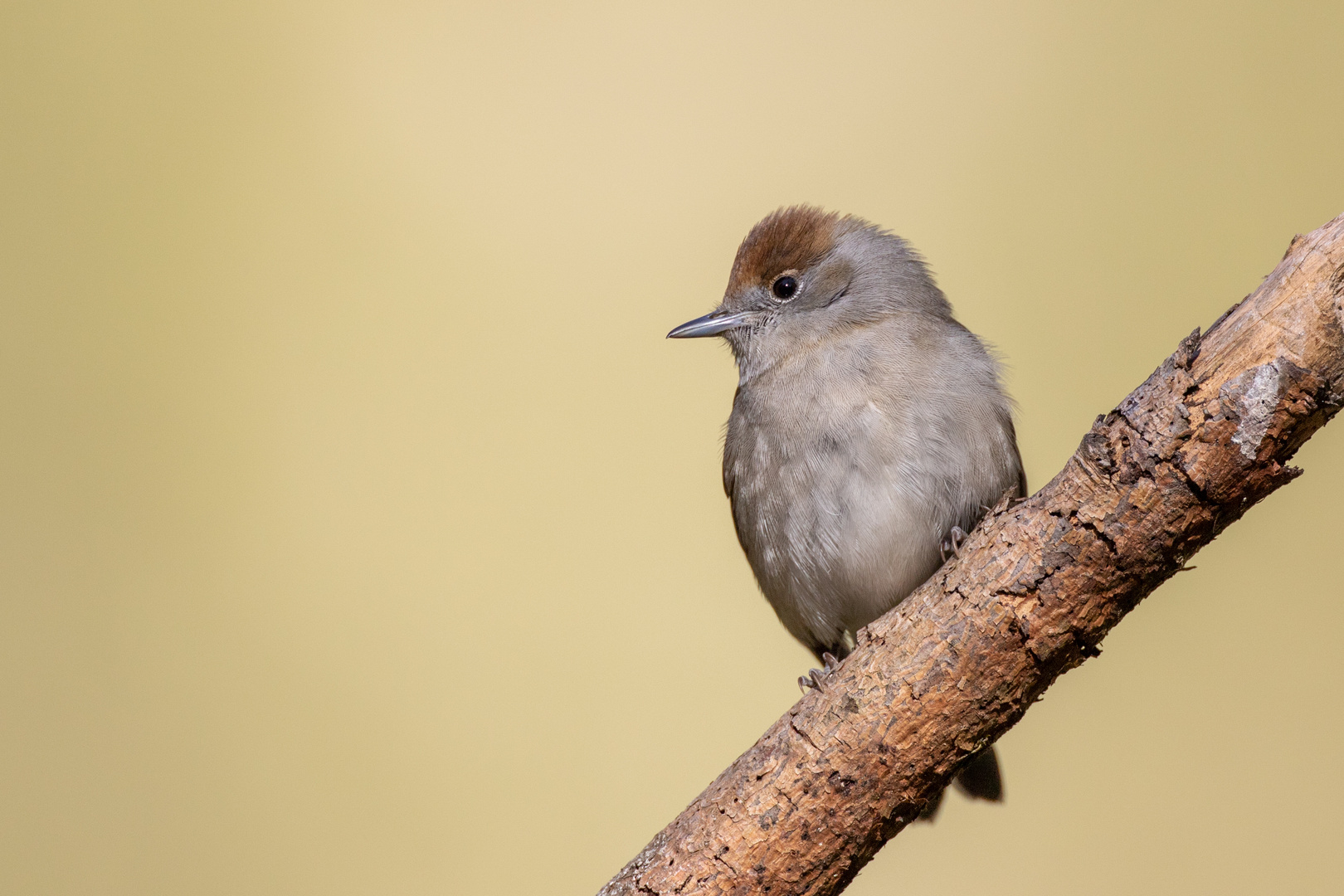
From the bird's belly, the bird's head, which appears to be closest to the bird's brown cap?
the bird's head

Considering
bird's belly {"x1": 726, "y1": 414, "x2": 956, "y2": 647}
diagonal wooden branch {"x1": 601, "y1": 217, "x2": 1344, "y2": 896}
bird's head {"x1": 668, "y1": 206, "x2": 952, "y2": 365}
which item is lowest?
diagonal wooden branch {"x1": 601, "y1": 217, "x2": 1344, "y2": 896}

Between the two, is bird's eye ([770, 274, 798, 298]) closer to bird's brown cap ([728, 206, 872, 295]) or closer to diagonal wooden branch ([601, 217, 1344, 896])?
bird's brown cap ([728, 206, 872, 295])

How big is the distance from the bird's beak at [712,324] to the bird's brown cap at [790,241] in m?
0.10

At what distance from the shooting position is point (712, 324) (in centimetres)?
327

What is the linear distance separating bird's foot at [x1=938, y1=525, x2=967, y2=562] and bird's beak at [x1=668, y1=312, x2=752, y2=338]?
925mm

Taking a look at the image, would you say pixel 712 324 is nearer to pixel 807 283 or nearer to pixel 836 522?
pixel 807 283

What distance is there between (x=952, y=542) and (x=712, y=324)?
1026 mm

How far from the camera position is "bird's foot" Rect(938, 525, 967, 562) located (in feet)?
8.57

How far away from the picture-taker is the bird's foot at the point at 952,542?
103 inches

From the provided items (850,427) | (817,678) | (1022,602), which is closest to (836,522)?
(850,427)

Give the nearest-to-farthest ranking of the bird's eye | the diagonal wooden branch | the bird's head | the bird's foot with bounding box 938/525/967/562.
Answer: the diagonal wooden branch < the bird's foot with bounding box 938/525/967/562 < the bird's head < the bird's eye

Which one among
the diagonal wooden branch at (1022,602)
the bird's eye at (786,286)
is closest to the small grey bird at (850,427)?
the bird's eye at (786,286)

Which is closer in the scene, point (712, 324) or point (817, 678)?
point (817, 678)

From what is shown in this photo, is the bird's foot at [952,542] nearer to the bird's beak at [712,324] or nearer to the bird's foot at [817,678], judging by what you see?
the bird's foot at [817,678]
